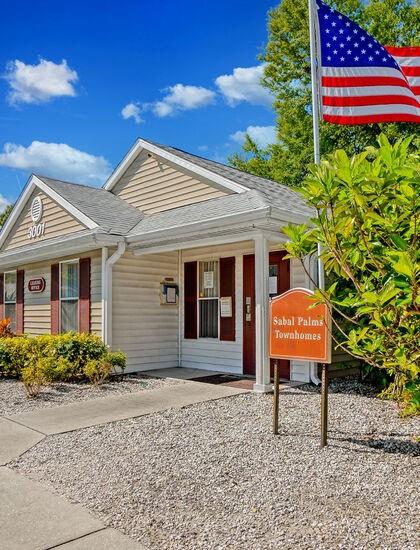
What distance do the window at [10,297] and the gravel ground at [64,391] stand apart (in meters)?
4.51

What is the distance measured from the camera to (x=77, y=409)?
664 centimetres

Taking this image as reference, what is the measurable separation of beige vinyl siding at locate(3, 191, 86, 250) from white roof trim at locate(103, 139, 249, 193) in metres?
1.63

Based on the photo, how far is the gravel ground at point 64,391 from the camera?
699 cm

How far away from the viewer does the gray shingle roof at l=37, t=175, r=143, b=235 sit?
10.3 meters

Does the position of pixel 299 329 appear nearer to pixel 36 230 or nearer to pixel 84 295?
pixel 84 295

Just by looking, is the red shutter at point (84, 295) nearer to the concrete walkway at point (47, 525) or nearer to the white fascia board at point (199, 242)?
the white fascia board at point (199, 242)

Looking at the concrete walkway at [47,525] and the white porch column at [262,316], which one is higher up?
the white porch column at [262,316]

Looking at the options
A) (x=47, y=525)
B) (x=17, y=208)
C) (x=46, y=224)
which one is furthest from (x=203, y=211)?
(x=17, y=208)

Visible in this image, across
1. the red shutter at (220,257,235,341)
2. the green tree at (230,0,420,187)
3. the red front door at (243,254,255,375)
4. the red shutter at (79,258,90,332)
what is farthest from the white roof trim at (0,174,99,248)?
the green tree at (230,0,420,187)

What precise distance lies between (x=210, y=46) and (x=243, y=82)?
13951 mm

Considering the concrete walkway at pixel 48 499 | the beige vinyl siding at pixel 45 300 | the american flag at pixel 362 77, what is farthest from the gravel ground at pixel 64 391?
the american flag at pixel 362 77

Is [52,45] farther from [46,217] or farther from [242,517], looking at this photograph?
[242,517]

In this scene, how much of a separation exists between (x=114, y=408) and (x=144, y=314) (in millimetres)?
3725

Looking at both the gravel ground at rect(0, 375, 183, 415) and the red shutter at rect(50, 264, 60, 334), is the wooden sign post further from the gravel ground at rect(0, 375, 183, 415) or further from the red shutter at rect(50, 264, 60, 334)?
the red shutter at rect(50, 264, 60, 334)
